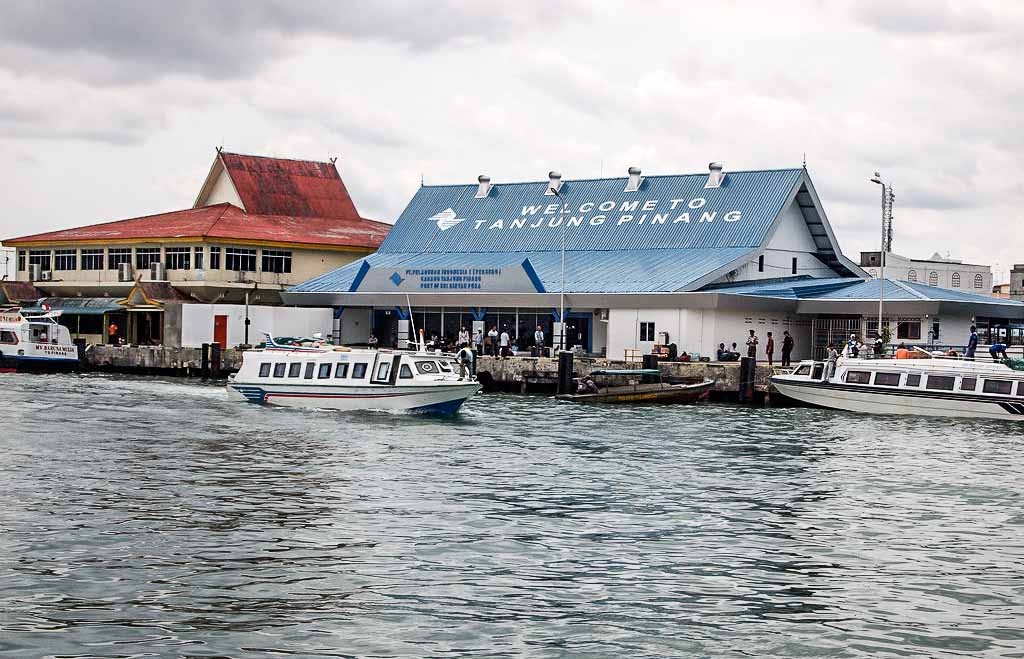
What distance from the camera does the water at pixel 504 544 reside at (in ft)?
58.3

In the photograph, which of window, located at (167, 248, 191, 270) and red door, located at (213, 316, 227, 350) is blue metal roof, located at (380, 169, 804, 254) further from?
window, located at (167, 248, 191, 270)

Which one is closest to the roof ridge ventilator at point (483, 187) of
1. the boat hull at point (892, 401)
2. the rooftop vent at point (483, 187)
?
the rooftop vent at point (483, 187)

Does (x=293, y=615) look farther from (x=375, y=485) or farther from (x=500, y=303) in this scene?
(x=500, y=303)

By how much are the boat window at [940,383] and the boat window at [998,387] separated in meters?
1.08

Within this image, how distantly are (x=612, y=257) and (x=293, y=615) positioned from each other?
5406cm

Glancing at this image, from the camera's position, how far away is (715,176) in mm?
75312

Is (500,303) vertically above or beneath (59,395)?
above

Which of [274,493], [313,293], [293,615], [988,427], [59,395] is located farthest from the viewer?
[313,293]

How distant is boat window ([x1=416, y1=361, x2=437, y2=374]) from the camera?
4775cm

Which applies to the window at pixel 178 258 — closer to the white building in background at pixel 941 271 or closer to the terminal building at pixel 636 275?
the terminal building at pixel 636 275

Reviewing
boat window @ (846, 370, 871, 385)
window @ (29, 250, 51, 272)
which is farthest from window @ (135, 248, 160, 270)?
boat window @ (846, 370, 871, 385)

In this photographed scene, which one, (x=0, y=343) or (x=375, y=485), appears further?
(x=0, y=343)

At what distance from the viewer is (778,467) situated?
34594mm

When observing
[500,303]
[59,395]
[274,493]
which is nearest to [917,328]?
[500,303]
